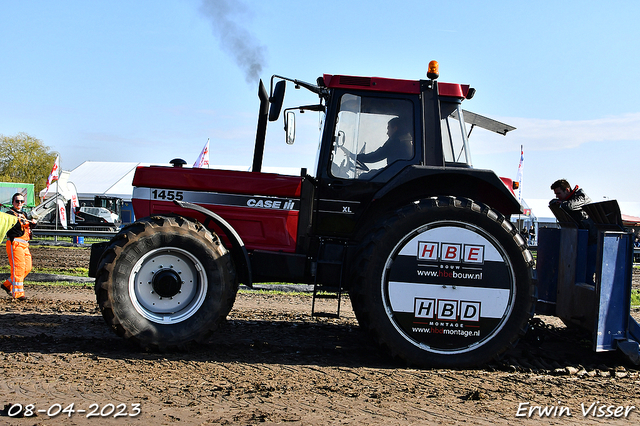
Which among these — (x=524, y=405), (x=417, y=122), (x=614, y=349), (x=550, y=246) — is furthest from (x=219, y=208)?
(x=614, y=349)

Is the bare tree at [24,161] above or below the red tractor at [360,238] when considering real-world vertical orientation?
above

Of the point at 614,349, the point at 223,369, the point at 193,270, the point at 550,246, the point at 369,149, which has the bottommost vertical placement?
the point at 223,369

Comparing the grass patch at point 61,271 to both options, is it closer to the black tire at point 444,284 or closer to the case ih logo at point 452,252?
the black tire at point 444,284

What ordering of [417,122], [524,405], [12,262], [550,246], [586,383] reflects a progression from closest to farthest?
[524,405] → [586,383] → [417,122] → [550,246] → [12,262]

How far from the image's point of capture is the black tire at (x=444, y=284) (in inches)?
154

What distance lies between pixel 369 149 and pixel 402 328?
158 cm

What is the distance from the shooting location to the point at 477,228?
13.1 ft

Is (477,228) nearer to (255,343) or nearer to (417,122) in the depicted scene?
(417,122)

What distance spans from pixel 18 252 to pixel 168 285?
437 cm

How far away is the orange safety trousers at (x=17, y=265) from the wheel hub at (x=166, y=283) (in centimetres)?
399

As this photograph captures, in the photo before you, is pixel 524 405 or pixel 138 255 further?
pixel 138 255

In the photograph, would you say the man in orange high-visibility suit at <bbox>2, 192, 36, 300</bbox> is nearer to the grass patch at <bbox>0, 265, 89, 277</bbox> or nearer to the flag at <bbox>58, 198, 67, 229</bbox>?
the grass patch at <bbox>0, 265, 89, 277</bbox>

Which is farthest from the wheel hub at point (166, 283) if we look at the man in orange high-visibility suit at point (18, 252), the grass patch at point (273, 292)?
the grass patch at point (273, 292)

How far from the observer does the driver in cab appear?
4.34 metres
